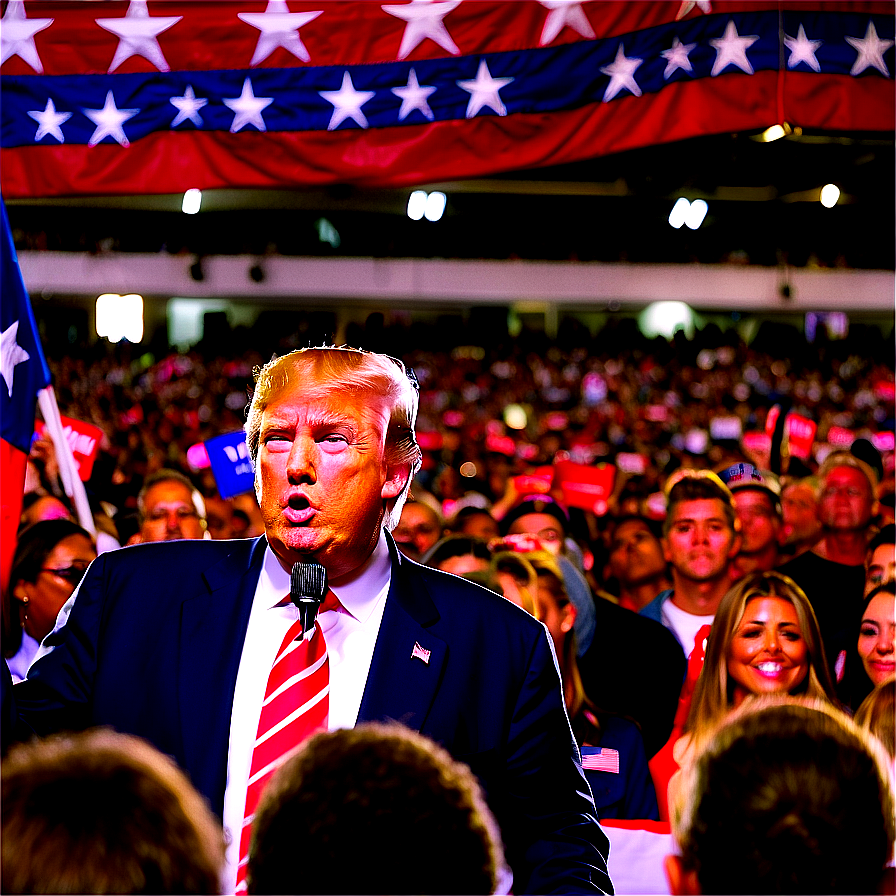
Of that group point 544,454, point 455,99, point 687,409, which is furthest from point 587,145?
point 687,409

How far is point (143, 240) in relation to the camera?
25.7 m

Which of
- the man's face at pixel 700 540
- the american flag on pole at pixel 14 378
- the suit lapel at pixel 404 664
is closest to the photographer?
the suit lapel at pixel 404 664

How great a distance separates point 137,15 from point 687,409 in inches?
533

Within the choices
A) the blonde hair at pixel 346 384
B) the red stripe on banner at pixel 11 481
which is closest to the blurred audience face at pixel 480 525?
the red stripe on banner at pixel 11 481

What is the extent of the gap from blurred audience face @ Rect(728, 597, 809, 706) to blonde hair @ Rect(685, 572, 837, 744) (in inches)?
0.6

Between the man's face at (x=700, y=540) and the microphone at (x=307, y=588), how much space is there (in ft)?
8.72

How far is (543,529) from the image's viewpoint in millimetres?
5180

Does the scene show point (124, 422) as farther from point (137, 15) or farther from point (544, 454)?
point (137, 15)

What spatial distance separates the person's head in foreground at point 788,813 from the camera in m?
1.20

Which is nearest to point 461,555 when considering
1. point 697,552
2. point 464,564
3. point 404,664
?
point 464,564

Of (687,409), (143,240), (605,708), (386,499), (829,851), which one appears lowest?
(605,708)

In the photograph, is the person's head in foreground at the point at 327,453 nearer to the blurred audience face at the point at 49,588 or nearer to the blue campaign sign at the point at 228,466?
the blurred audience face at the point at 49,588

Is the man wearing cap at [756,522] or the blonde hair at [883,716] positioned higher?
the man wearing cap at [756,522]

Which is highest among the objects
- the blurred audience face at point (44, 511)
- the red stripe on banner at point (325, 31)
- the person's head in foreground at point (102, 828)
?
the red stripe on banner at point (325, 31)
